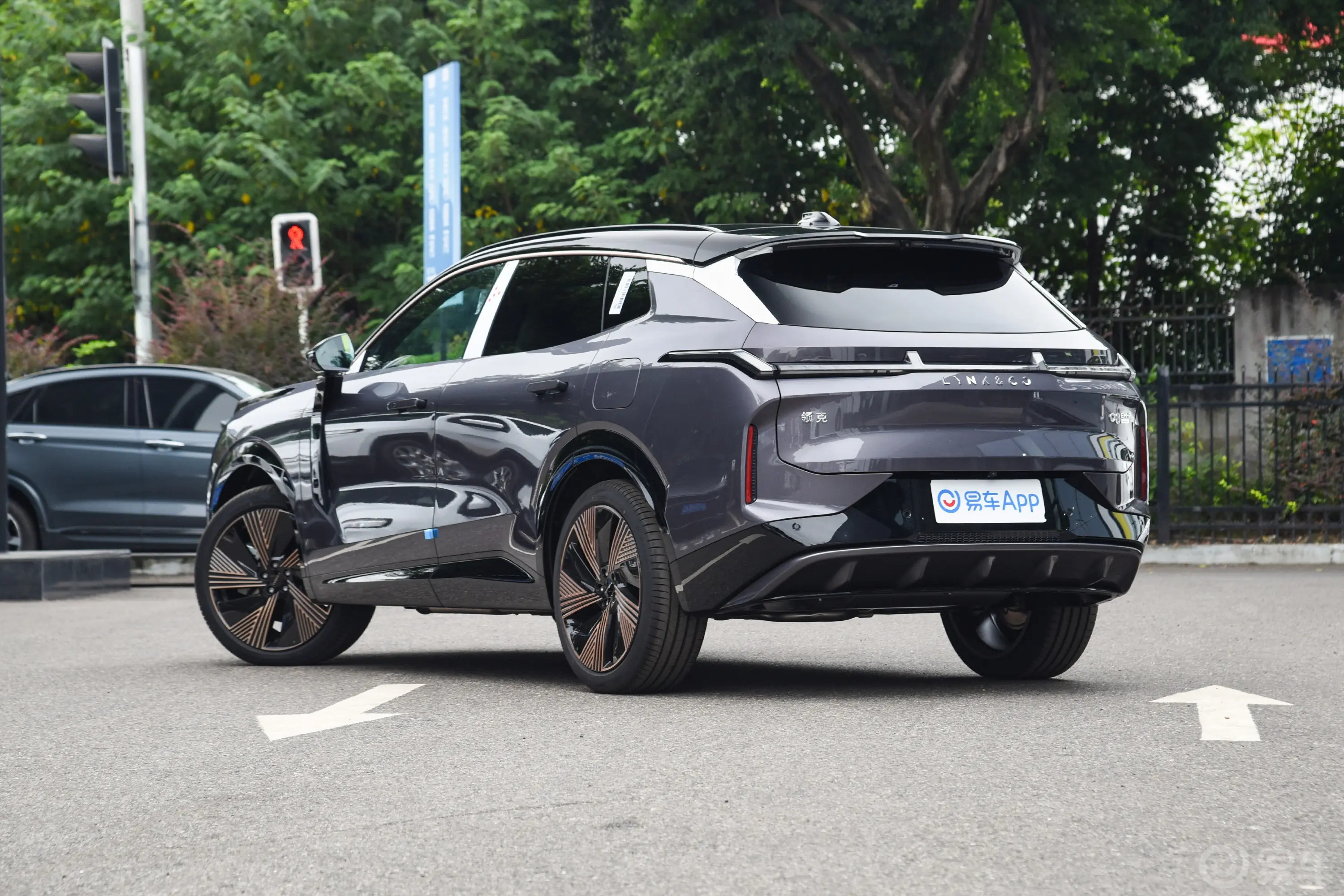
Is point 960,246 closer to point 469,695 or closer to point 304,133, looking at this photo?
point 469,695

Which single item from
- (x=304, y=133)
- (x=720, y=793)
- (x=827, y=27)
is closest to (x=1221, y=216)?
(x=827, y=27)

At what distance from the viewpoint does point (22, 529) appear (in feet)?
54.0

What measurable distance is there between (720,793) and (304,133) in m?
24.1

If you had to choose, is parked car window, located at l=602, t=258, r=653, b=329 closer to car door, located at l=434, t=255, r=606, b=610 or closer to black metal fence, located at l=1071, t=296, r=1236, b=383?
car door, located at l=434, t=255, r=606, b=610

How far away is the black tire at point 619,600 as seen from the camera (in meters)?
6.98

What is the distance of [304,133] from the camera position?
2811cm

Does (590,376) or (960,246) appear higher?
(960,246)

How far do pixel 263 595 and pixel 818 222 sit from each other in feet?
10.6

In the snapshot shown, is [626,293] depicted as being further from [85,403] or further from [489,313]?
[85,403]

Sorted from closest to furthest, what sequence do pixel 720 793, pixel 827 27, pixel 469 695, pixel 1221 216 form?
pixel 720 793 → pixel 469 695 → pixel 827 27 → pixel 1221 216

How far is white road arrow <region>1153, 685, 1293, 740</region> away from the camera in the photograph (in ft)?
20.5

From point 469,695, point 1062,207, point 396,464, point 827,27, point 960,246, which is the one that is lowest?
point 469,695

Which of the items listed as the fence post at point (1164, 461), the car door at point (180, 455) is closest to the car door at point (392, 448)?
the car door at point (180, 455)

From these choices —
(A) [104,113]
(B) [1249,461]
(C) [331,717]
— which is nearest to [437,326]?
(C) [331,717]
